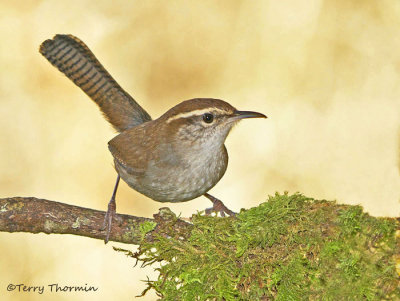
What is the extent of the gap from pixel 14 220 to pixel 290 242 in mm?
1843

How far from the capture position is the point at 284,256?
2.85m

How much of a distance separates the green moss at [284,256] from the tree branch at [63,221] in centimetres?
18

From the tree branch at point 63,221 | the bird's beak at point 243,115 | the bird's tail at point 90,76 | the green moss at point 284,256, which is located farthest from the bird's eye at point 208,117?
the bird's tail at point 90,76

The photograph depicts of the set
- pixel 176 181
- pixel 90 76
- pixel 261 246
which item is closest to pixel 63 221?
pixel 176 181

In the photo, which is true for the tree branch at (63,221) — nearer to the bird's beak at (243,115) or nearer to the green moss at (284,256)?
the green moss at (284,256)

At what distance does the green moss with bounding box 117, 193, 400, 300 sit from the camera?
8.71 feet

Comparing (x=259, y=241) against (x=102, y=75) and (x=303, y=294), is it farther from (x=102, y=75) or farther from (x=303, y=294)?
(x=102, y=75)

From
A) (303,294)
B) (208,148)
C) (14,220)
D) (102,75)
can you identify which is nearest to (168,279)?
→ (303,294)

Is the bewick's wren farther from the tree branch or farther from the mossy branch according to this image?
the mossy branch

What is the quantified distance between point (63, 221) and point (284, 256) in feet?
4.94

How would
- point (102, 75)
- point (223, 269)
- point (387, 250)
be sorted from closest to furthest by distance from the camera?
point (387, 250), point (223, 269), point (102, 75)

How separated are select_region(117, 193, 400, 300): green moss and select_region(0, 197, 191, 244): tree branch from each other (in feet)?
0.59

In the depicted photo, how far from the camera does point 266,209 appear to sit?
10.0 ft

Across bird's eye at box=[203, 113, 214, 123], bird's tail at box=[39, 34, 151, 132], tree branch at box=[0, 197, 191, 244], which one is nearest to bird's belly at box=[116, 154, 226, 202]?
bird's eye at box=[203, 113, 214, 123]
